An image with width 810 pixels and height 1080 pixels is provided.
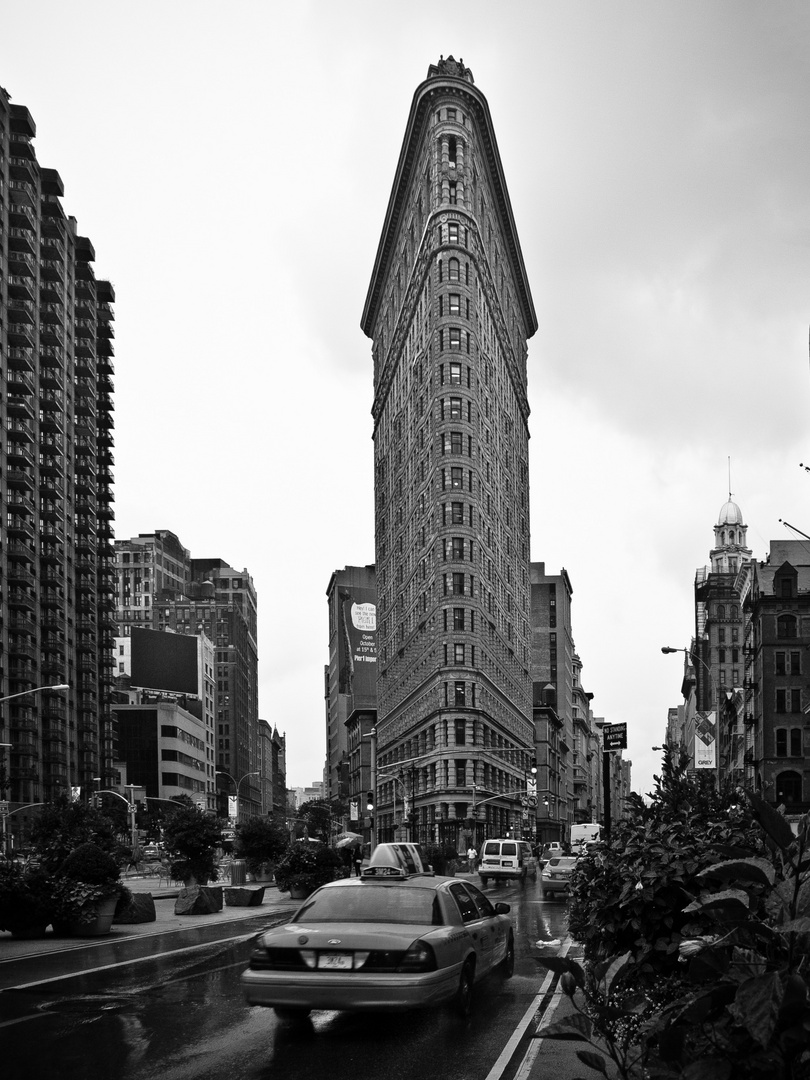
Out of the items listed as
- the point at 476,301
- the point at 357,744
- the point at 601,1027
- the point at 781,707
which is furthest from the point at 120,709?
the point at 601,1027

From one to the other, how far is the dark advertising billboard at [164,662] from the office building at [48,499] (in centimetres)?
2758

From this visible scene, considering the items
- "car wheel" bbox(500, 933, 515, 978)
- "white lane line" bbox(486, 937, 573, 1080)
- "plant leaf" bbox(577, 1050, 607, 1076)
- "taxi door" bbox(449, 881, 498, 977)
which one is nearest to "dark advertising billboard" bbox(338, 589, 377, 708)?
"car wheel" bbox(500, 933, 515, 978)

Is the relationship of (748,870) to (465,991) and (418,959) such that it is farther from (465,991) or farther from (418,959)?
(465,991)

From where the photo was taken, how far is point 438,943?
1085cm

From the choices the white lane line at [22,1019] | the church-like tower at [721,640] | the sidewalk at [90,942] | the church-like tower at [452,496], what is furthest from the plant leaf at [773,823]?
the church-like tower at [721,640]

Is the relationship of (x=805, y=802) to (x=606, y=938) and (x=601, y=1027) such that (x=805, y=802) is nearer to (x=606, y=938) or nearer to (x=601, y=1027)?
(x=606, y=938)

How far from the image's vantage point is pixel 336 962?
413 inches

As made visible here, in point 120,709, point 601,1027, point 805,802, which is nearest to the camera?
point 601,1027

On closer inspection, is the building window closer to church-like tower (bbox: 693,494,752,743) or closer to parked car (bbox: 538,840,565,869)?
parked car (bbox: 538,840,565,869)

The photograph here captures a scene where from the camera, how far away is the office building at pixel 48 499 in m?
97.2

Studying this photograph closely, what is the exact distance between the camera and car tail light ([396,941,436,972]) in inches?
411

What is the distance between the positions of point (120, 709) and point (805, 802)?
113 meters

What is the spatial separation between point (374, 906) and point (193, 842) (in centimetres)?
2111

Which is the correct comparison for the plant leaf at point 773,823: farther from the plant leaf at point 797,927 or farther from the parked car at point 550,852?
the parked car at point 550,852
